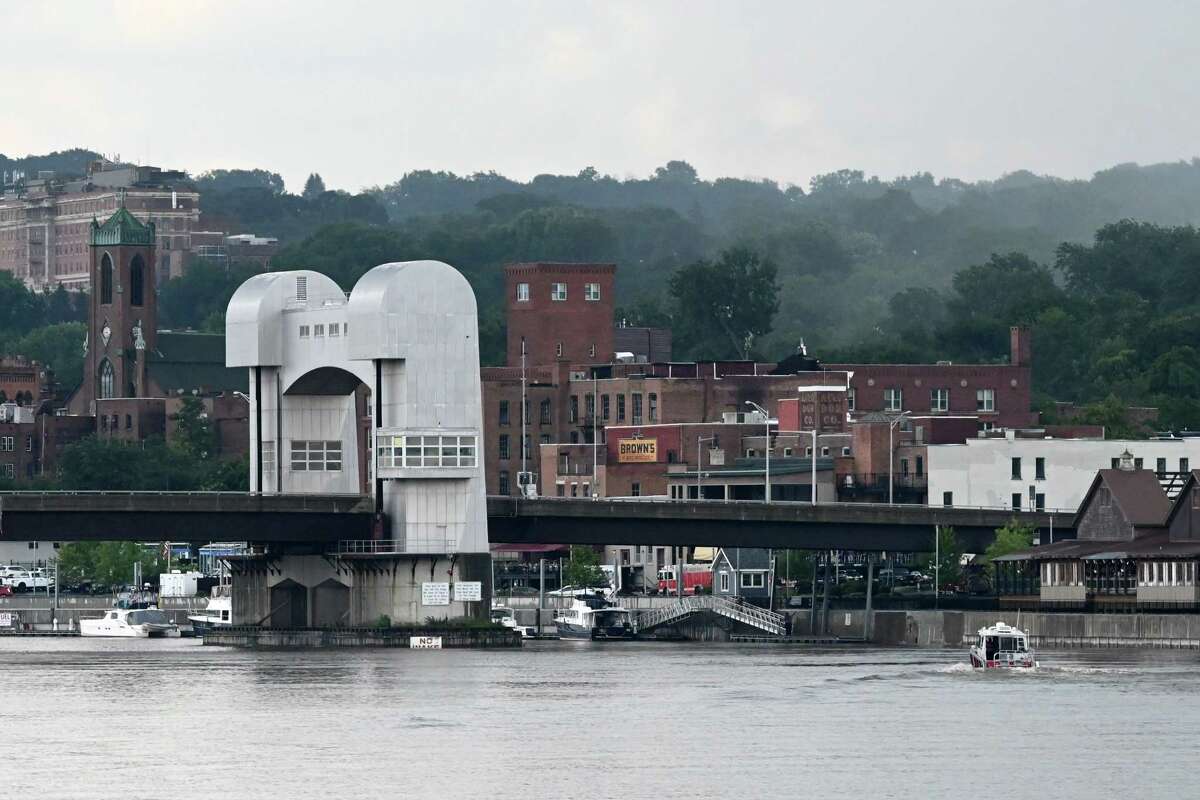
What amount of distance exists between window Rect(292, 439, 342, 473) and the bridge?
22.8ft

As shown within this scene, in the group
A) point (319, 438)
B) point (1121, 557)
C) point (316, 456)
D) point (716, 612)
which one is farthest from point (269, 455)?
point (1121, 557)

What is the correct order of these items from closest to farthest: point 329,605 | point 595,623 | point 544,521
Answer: point 329,605
point 544,521
point 595,623

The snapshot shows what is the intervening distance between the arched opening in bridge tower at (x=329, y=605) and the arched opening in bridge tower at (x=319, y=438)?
6.41 meters

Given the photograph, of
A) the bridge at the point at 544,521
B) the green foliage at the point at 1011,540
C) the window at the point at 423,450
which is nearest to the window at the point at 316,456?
the bridge at the point at 544,521

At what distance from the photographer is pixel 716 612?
186 meters

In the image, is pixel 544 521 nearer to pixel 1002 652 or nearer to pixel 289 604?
pixel 289 604

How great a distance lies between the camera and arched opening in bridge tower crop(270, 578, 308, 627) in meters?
172

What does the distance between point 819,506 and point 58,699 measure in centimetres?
5873

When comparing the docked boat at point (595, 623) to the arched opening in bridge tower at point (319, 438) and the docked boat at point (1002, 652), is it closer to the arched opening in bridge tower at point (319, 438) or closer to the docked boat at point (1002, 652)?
the arched opening in bridge tower at point (319, 438)

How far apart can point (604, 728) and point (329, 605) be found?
5953 cm

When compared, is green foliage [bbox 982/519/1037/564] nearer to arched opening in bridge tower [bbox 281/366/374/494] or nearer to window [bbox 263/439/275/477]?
arched opening in bridge tower [bbox 281/366/374/494]

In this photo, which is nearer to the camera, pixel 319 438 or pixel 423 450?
pixel 423 450

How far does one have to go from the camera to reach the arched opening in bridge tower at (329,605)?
6713 inches

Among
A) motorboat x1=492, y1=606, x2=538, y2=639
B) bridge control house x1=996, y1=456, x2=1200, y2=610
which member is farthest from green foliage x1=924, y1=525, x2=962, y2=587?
motorboat x1=492, y1=606, x2=538, y2=639
